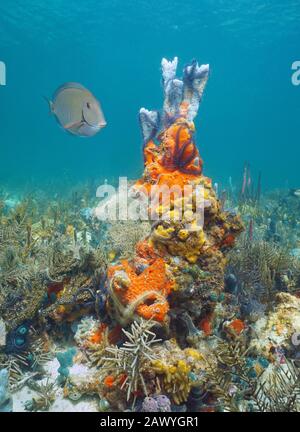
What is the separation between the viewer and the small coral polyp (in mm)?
3139

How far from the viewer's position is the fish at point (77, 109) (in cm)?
272

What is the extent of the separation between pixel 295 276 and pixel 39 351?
3.90 m

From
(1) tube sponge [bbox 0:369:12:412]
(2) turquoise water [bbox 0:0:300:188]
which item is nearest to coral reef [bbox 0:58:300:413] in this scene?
(1) tube sponge [bbox 0:369:12:412]

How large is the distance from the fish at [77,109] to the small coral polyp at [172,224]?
4.17 ft

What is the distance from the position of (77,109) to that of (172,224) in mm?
1496

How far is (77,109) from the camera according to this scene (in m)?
2.73

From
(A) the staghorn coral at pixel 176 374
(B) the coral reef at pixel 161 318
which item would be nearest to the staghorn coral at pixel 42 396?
(B) the coral reef at pixel 161 318

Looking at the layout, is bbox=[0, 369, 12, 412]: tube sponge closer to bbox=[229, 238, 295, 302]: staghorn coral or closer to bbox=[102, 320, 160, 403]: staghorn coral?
bbox=[102, 320, 160, 403]: staghorn coral

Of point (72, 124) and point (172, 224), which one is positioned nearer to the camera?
point (72, 124)

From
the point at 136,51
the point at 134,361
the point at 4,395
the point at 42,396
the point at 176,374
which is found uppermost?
the point at 136,51

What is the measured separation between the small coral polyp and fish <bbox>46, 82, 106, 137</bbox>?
4.17 ft

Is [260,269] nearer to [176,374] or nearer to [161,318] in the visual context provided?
[161,318]

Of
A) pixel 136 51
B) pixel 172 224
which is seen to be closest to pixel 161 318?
pixel 172 224
